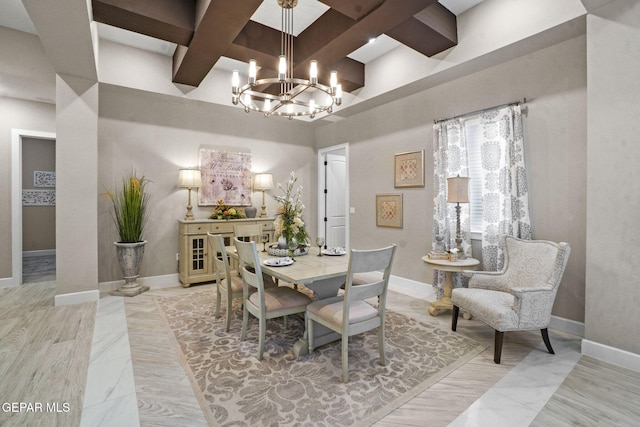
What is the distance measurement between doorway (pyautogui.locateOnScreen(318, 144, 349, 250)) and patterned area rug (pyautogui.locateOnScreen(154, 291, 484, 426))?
10.3 feet

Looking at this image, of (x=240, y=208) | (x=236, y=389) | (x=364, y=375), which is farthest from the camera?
(x=240, y=208)

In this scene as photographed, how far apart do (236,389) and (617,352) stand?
2839 mm

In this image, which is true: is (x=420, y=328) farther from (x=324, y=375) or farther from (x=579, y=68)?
(x=579, y=68)

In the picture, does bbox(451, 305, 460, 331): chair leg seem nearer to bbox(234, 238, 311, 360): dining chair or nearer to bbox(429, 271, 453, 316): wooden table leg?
bbox(429, 271, 453, 316): wooden table leg

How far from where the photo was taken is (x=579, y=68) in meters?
2.74

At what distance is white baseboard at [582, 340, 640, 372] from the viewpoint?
2.19 meters

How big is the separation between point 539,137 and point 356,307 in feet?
8.35

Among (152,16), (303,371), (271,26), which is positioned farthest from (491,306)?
(152,16)

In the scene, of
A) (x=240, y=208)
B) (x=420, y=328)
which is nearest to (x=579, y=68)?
(x=420, y=328)

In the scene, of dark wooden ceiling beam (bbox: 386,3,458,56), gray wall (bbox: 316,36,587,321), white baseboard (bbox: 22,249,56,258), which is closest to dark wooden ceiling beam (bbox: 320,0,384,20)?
dark wooden ceiling beam (bbox: 386,3,458,56)

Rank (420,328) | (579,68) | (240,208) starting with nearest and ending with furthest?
(579,68), (420,328), (240,208)

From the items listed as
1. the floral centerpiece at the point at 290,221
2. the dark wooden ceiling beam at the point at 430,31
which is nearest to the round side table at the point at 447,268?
the floral centerpiece at the point at 290,221

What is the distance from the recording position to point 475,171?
11.8 feet

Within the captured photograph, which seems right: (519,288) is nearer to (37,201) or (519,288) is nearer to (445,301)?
(445,301)
